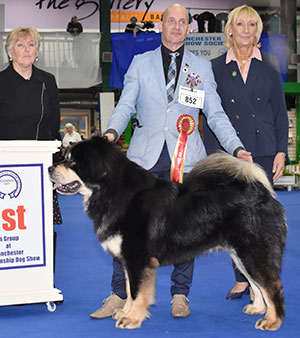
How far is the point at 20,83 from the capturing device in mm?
3354

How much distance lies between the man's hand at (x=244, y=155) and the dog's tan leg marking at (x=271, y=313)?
0.71m

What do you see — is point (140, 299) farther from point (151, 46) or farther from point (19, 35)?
point (151, 46)

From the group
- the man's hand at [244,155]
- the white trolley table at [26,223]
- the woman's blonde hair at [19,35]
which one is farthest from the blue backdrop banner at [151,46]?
the man's hand at [244,155]

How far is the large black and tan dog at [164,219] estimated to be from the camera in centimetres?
264

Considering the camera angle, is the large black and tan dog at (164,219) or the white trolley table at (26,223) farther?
the white trolley table at (26,223)

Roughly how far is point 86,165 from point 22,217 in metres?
0.69

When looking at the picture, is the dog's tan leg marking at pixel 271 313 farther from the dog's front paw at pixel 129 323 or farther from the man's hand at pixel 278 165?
the man's hand at pixel 278 165

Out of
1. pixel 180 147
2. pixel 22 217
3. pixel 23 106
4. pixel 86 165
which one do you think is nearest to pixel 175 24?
pixel 180 147

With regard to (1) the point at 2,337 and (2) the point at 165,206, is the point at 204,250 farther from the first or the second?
(1) the point at 2,337

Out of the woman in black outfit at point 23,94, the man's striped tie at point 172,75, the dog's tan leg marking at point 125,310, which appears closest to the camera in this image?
the dog's tan leg marking at point 125,310

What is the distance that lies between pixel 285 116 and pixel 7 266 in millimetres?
2077

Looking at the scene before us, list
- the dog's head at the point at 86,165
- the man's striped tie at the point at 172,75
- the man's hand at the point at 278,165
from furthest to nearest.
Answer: the man's hand at the point at 278,165 < the man's striped tie at the point at 172,75 < the dog's head at the point at 86,165

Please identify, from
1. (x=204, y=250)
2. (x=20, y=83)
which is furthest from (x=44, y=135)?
(x=204, y=250)

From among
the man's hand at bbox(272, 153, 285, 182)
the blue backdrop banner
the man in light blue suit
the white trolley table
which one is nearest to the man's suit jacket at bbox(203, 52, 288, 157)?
the man's hand at bbox(272, 153, 285, 182)
